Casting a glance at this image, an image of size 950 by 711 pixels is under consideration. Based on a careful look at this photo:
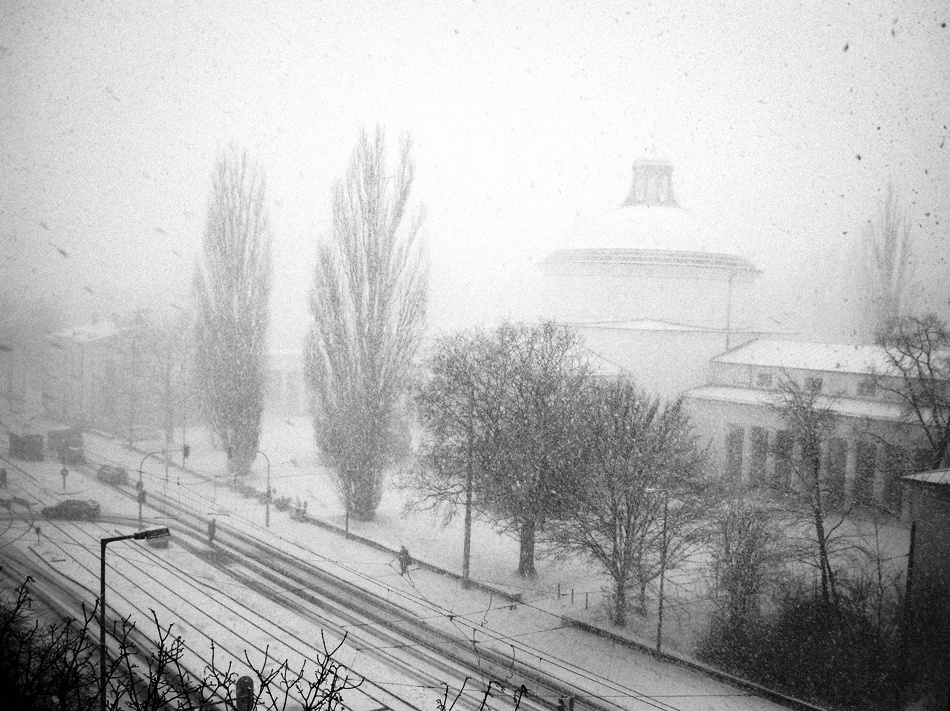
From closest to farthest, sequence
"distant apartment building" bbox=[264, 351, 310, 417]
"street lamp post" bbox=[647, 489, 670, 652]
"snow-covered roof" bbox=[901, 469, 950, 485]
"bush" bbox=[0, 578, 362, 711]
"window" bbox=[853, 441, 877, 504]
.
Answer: "bush" bbox=[0, 578, 362, 711], "snow-covered roof" bbox=[901, 469, 950, 485], "street lamp post" bbox=[647, 489, 670, 652], "window" bbox=[853, 441, 877, 504], "distant apartment building" bbox=[264, 351, 310, 417]

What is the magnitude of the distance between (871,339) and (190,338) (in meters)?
17.5

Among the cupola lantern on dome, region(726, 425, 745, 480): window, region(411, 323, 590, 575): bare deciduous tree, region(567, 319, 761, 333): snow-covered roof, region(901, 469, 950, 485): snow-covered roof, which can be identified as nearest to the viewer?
region(901, 469, 950, 485): snow-covered roof

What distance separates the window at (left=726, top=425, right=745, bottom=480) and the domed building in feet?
8.65

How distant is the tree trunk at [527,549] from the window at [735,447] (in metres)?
6.81

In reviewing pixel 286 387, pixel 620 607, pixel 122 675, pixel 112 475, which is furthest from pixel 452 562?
pixel 286 387

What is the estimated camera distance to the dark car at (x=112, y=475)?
42.6ft

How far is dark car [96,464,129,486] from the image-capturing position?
12981mm

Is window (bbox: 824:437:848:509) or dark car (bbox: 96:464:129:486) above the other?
window (bbox: 824:437:848:509)

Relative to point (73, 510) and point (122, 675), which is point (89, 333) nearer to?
point (73, 510)

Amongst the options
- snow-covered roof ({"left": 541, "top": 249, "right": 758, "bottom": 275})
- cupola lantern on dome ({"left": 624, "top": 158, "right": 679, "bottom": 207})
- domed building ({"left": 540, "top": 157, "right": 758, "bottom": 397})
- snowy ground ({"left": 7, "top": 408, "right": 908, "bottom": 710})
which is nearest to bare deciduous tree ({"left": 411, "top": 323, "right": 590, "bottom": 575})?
snowy ground ({"left": 7, "top": 408, "right": 908, "bottom": 710})

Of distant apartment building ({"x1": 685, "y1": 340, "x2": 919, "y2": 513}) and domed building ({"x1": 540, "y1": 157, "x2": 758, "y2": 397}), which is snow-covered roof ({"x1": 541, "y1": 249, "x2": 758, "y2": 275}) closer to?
domed building ({"x1": 540, "y1": 157, "x2": 758, "y2": 397})

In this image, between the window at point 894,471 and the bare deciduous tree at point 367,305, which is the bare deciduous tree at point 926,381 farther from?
the bare deciduous tree at point 367,305

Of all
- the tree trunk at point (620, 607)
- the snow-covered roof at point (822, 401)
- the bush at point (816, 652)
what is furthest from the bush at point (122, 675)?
the snow-covered roof at point (822, 401)

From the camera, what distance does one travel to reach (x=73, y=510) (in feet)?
36.0
